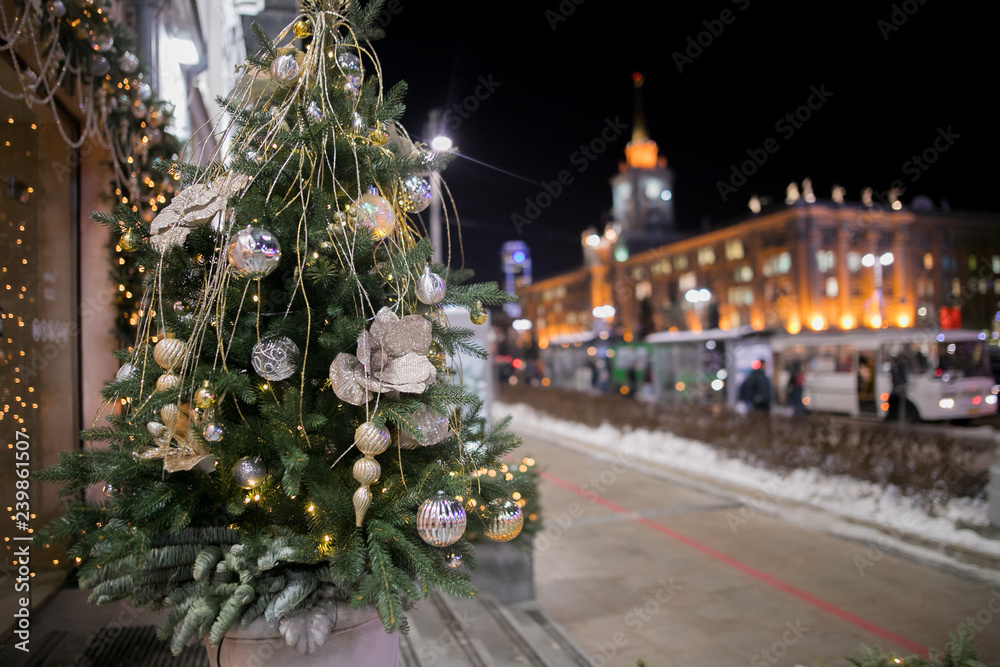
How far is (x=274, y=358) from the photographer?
1971 millimetres

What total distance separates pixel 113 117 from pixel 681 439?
10.6m

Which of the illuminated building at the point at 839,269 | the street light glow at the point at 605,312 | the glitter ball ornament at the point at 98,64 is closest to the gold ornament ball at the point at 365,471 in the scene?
the glitter ball ornament at the point at 98,64

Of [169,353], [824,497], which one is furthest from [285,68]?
[824,497]

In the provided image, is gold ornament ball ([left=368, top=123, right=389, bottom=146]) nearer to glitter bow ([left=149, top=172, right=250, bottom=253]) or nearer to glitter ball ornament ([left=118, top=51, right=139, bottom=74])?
glitter bow ([left=149, top=172, right=250, bottom=253])

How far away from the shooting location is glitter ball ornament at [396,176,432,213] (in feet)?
8.07

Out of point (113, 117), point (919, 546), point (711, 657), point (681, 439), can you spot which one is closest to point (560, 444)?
point (681, 439)

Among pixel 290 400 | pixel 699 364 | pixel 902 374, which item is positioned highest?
pixel 290 400

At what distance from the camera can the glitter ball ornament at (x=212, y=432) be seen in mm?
1797

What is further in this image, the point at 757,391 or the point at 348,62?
the point at 757,391

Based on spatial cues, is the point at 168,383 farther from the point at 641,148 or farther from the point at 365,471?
the point at 641,148

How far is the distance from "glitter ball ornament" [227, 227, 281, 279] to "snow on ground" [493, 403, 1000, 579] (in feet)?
9.08

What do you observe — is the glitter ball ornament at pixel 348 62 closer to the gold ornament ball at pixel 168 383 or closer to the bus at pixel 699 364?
the gold ornament ball at pixel 168 383

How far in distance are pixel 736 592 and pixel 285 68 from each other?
218 inches

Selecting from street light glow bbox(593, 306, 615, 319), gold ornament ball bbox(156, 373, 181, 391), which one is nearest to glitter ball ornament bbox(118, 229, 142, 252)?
gold ornament ball bbox(156, 373, 181, 391)
